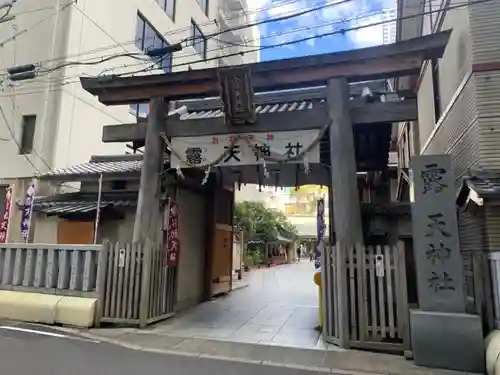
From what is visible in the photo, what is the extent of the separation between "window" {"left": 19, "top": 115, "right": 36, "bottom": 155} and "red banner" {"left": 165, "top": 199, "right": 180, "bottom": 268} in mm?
9579

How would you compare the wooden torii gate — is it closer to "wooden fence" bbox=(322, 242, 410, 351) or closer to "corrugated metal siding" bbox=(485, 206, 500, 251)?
"wooden fence" bbox=(322, 242, 410, 351)

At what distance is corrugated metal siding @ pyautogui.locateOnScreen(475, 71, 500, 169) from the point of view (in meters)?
6.53

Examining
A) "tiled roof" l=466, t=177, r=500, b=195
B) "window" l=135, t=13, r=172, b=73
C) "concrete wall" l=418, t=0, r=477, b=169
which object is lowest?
"tiled roof" l=466, t=177, r=500, b=195

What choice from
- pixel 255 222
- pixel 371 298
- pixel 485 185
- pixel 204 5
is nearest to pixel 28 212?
pixel 371 298

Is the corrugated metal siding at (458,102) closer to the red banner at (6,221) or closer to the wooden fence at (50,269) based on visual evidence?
the wooden fence at (50,269)

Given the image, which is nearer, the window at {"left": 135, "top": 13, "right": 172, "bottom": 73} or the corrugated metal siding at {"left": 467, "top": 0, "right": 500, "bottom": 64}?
the corrugated metal siding at {"left": 467, "top": 0, "right": 500, "bottom": 64}

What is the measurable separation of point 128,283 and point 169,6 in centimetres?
2118

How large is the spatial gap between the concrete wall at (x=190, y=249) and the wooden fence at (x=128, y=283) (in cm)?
206

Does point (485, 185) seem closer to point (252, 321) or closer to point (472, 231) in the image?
point (472, 231)

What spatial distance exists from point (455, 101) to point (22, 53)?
16.9 m

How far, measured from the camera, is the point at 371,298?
263 inches

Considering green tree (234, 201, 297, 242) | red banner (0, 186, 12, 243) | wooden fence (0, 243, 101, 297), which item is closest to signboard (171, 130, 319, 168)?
wooden fence (0, 243, 101, 297)

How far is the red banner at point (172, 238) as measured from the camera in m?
9.08

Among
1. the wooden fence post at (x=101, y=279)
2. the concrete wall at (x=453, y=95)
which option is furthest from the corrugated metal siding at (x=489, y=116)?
the wooden fence post at (x=101, y=279)
